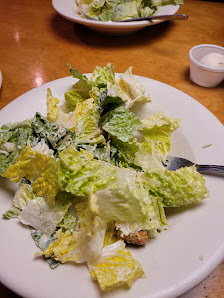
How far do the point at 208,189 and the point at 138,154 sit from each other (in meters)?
0.39

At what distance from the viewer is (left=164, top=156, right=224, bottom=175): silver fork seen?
1273 millimetres

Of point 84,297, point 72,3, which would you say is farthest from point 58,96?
point 72,3

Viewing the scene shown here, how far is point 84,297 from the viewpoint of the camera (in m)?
0.89

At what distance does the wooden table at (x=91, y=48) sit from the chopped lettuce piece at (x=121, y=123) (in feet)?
2.97

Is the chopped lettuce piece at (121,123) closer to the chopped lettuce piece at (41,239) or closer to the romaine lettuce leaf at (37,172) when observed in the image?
the romaine lettuce leaf at (37,172)

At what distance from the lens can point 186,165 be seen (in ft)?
4.49

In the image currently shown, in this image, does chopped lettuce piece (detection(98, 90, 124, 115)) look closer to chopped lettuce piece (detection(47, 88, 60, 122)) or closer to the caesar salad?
the caesar salad

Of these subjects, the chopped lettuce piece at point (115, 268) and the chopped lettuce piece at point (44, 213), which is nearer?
the chopped lettuce piece at point (115, 268)

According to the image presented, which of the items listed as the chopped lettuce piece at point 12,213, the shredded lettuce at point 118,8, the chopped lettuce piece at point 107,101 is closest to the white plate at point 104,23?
the shredded lettuce at point 118,8

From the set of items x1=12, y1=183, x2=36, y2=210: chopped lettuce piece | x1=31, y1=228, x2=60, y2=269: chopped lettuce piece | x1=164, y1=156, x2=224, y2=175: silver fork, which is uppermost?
x1=12, y1=183, x2=36, y2=210: chopped lettuce piece

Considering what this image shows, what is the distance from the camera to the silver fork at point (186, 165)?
1.27 metres

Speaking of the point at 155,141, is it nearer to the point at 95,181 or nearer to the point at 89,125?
the point at 89,125

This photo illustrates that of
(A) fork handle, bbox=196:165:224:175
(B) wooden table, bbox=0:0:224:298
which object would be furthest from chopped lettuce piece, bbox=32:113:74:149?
(B) wooden table, bbox=0:0:224:298

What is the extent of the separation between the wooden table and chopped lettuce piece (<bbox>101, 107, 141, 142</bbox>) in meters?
0.91
